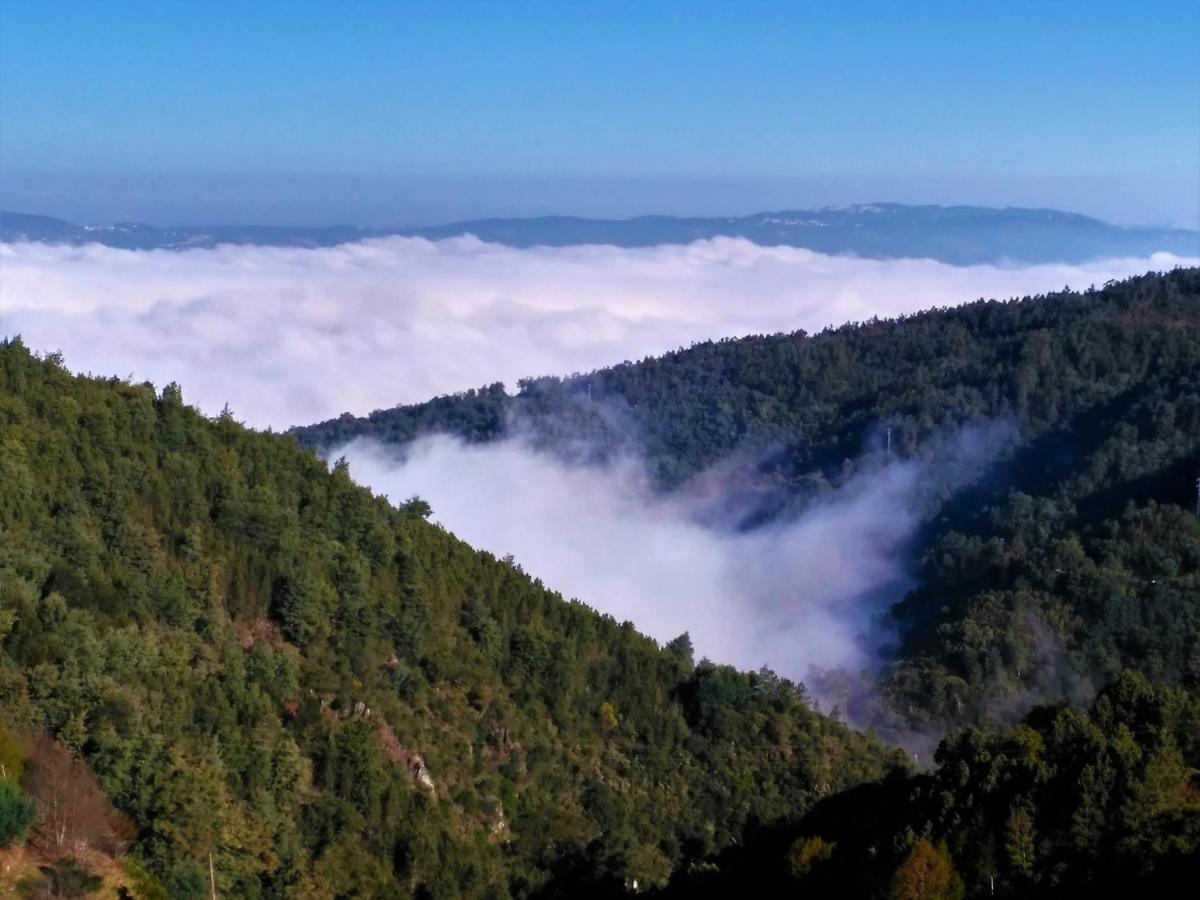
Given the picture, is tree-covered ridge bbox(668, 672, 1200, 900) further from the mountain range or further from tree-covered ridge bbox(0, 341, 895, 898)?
tree-covered ridge bbox(0, 341, 895, 898)

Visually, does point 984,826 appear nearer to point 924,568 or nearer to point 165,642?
point 165,642

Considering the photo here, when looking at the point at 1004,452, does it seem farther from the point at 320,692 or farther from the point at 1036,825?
the point at 1036,825

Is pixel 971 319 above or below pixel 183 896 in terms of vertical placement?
above

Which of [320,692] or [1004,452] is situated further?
[1004,452]

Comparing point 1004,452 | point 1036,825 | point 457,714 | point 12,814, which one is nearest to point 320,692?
point 457,714

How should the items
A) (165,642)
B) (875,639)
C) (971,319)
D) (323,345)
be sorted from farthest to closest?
1. (323,345)
2. (971,319)
3. (875,639)
4. (165,642)

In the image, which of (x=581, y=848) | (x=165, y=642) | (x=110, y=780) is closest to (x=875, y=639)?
(x=581, y=848)

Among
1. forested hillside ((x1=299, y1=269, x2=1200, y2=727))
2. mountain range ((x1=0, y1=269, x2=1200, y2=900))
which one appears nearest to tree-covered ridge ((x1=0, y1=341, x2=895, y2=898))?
mountain range ((x1=0, y1=269, x2=1200, y2=900))
